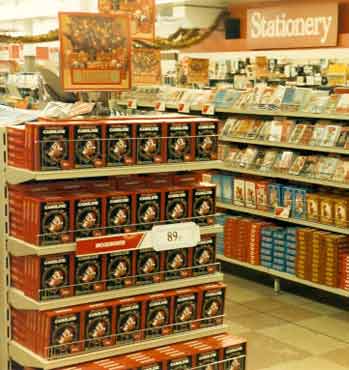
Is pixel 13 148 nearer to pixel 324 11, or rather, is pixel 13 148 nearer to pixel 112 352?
pixel 112 352

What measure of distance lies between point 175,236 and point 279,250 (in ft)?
10.8

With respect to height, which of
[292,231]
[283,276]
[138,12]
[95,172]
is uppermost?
[138,12]

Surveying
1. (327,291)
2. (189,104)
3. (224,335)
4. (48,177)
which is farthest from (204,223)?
(189,104)

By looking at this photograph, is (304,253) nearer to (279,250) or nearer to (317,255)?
(317,255)

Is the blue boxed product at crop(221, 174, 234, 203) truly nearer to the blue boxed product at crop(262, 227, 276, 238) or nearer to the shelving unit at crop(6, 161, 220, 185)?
the blue boxed product at crop(262, 227, 276, 238)

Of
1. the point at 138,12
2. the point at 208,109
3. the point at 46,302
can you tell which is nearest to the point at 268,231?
the point at 208,109

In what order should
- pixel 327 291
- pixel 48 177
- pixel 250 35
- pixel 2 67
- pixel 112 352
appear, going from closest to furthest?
1. pixel 48 177
2. pixel 112 352
3. pixel 327 291
4. pixel 2 67
5. pixel 250 35

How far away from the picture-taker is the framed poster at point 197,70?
27.2ft

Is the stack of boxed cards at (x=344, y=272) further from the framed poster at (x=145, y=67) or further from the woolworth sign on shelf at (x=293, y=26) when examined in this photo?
the woolworth sign on shelf at (x=293, y=26)

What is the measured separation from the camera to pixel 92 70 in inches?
160

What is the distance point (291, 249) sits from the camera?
23.1 feet

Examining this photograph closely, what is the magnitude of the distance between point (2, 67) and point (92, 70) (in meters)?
8.54

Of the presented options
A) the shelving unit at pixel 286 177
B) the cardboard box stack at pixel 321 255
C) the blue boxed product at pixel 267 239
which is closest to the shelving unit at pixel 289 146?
the shelving unit at pixel 286 177

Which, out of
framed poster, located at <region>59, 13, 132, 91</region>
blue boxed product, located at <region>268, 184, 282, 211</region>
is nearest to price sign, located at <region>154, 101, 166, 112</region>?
blue boxed product, located at <region>268, 184, 282, 211</region>
